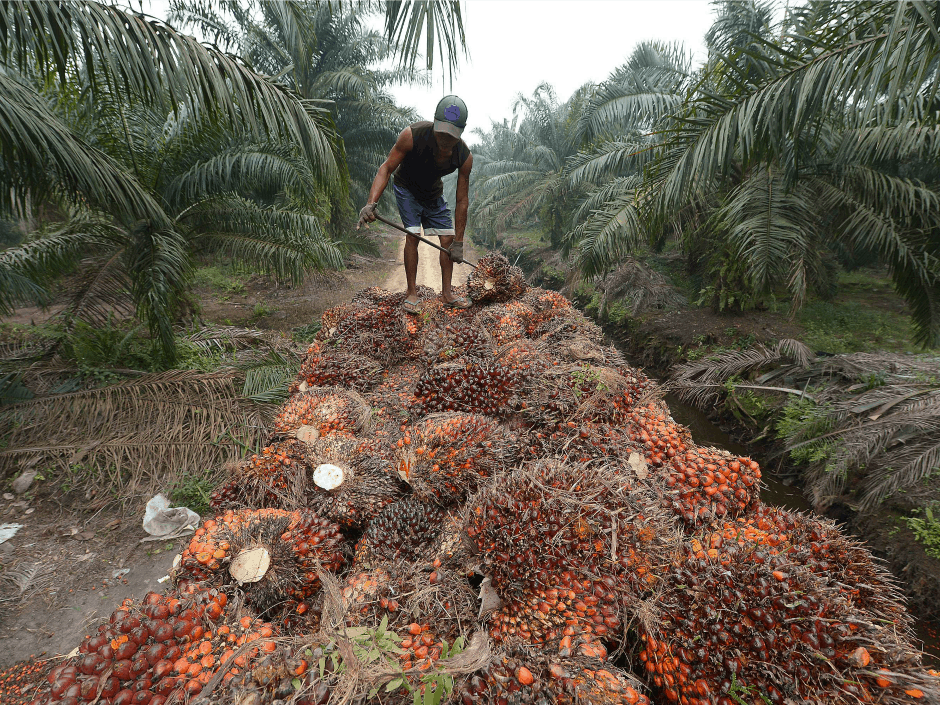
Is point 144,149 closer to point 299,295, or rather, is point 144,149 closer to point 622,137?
point 299,295

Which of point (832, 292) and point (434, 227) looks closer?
point (434, 227)

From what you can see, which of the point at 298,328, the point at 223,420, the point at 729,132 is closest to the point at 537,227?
the point at 298,328

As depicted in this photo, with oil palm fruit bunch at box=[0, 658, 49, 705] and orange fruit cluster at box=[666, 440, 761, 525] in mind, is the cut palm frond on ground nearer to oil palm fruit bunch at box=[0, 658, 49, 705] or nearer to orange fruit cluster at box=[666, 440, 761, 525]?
orange fruit cluster at box=[666, 440, 761, 525]

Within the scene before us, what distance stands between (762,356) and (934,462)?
213 centimetres

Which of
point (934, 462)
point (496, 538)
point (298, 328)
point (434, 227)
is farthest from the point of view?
point (298, 328)

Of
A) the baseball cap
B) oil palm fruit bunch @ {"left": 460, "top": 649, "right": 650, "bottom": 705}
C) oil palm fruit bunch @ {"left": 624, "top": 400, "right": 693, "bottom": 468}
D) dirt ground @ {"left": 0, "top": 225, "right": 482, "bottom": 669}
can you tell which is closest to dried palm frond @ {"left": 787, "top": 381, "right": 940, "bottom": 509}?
oil palm fruit bunch @ {"left": 624, "top": 400, "right": 693, "bottom": 468}

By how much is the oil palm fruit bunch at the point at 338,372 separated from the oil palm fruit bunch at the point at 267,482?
92 centimetres

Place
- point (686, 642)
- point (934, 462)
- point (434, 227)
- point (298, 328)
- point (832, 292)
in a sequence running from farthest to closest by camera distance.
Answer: point (832, 292)
point (298, 328)
point (434, 227)
point (934, 462)
point (686, 642)

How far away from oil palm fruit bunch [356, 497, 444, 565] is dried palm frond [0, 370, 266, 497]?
1.91m

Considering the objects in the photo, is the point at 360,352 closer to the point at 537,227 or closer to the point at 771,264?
the point at 771,264

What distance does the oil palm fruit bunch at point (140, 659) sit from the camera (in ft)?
3.40

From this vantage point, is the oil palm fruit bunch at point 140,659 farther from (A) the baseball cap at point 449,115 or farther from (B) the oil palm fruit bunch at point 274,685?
(A) the baseball cap at point 449,115

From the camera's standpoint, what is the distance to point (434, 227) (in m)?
4.09

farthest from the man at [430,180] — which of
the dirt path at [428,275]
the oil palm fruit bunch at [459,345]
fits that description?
the dirt path at [428,275]
